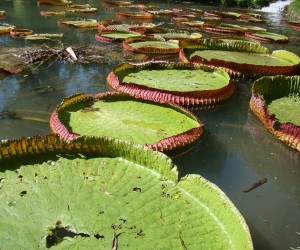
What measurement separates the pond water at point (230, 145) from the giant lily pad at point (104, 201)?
1.33ft

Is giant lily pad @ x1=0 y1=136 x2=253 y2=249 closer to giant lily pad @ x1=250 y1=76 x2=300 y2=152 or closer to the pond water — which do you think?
the pond water

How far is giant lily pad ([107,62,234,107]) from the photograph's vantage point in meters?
3.53

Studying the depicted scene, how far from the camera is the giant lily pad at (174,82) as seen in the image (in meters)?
3.53

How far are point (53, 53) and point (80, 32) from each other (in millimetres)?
2121

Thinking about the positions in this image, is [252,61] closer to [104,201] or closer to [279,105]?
[279,105]

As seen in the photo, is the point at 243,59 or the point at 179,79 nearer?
the point at 179,79

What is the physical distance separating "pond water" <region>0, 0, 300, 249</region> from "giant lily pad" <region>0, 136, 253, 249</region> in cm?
40

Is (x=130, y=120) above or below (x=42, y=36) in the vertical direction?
above

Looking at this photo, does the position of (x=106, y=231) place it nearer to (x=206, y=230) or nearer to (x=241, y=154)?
(x=206, y=230)

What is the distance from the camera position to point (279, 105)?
12.2 feet

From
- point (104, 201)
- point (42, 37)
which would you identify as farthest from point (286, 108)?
point (42, 37)

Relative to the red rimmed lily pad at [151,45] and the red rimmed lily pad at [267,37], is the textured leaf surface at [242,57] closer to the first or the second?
the red rimmed lily pad at [151,45]

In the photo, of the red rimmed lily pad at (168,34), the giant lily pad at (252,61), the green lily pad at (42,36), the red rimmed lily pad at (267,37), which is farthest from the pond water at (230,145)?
the red rimmed lily pad at (267,37)

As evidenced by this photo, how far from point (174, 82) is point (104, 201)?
225cm
